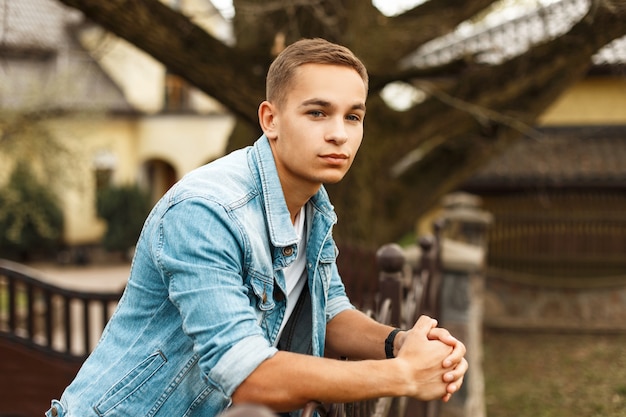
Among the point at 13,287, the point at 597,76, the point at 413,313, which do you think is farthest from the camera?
the point at 597,76

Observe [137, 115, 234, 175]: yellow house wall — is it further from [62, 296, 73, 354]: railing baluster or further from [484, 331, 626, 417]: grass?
[62, 296, 73, 354]: railing baluster

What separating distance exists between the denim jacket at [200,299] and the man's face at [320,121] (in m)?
0.09

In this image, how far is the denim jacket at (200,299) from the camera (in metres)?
1.70

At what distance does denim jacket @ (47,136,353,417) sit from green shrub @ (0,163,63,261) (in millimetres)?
17523

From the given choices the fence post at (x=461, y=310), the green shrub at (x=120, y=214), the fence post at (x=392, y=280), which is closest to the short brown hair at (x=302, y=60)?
the fence post at (x=392, y=280)

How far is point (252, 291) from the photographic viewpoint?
74.5 inches

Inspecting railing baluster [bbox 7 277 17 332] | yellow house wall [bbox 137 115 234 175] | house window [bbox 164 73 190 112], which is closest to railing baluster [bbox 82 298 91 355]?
railing baluster [bbox 7 277 17 332]

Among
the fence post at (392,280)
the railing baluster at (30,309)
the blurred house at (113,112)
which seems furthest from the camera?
the blurred house at (113,112)

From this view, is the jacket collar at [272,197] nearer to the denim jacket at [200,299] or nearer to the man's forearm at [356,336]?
the denim jacket at [200,299]

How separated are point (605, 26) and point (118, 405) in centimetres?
517

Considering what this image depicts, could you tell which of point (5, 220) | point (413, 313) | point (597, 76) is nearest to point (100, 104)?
point (5, 220)

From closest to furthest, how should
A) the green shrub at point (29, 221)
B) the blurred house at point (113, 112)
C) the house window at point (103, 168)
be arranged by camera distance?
the green shrub at point (29, 221) → the blurred house at point (113, 112) → the house window at point (103, 168)

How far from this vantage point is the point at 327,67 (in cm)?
193

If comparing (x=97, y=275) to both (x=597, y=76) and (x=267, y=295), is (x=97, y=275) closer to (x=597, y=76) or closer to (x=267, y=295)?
(x=597, y=76)
